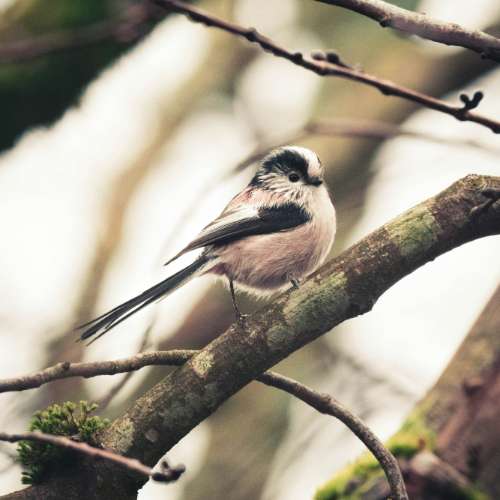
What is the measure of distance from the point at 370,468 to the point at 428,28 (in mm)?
2044

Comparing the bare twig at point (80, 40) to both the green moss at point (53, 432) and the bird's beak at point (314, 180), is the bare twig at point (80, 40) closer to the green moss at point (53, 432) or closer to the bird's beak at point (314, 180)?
the green moss at point (53, 432)

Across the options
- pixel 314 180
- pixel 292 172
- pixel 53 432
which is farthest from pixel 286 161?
pixel 53 432

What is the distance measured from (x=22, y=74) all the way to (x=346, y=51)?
2875mm

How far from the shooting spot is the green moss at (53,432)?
225 centimetres

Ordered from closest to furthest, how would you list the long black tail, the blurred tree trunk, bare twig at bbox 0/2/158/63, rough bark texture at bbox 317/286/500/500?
bare twig at bbox 0/2/158/63
the long black tail
rough bark texture at bbox 317/286/500/500
the blurred tree trunk

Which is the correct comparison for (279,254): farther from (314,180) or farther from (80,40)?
(80,40)

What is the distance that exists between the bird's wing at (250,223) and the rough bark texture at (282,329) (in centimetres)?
117

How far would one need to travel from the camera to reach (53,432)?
2344 mm

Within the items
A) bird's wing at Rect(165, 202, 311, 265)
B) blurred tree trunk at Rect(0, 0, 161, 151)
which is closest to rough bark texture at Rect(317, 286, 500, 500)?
bird's wing at Rect(165, 202, 311, 265)

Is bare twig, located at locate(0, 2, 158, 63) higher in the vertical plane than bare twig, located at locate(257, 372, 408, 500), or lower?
higher

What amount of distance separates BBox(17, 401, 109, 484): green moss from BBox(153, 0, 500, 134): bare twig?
1197mm

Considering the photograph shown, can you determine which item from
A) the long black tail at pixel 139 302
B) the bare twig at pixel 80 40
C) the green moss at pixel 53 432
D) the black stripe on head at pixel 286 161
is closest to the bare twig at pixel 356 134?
the black stripe on head at pixel 286 161

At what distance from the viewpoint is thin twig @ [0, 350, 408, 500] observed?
2.05m

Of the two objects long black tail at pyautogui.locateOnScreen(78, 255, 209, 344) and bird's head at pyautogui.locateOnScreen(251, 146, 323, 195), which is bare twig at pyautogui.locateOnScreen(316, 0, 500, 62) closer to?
long black tail at pyautogui.locateOnScreen(78, 255, 209, 344)
